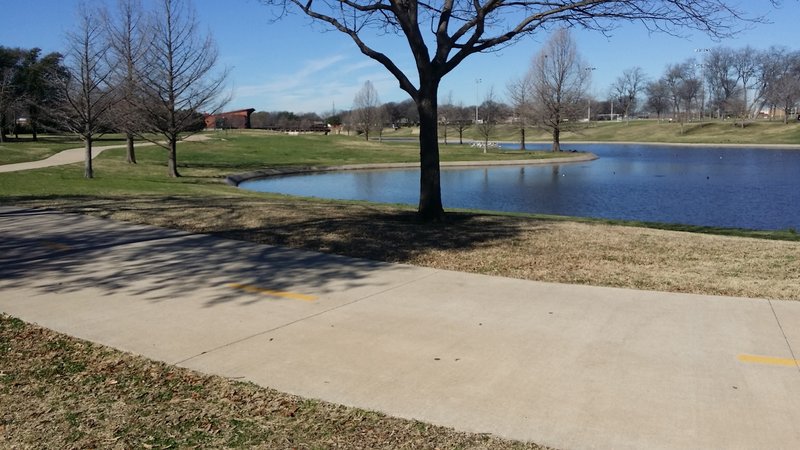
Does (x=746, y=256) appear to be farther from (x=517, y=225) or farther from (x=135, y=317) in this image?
(x=135, y=317)

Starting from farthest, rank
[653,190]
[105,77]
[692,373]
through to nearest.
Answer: [653,190], [105,77], [692,373]

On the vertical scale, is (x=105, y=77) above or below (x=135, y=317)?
above

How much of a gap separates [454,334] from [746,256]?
5.24m

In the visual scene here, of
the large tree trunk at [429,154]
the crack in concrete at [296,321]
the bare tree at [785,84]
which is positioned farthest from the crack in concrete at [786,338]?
the bare tree at [785,84]

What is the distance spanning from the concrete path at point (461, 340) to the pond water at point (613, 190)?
1304 centimetres

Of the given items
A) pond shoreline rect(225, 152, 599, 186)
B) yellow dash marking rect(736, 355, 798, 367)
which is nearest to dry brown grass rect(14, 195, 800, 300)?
yellow dash marking rect(736, 355, 798, 367)

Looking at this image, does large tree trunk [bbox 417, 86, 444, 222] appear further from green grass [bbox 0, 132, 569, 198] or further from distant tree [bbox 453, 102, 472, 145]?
distant tree [bbox 453, 102, 472, 145]

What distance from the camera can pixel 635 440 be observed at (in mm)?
3412

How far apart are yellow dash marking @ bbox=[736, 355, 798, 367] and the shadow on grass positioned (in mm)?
3527

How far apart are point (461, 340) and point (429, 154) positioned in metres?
6.85

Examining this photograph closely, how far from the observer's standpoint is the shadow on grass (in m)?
6.92

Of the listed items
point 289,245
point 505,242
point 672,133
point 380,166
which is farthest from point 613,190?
point 672,133

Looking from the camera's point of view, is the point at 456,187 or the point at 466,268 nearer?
the point at 466,268

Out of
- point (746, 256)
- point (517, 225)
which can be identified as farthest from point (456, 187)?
point (746, 256)
